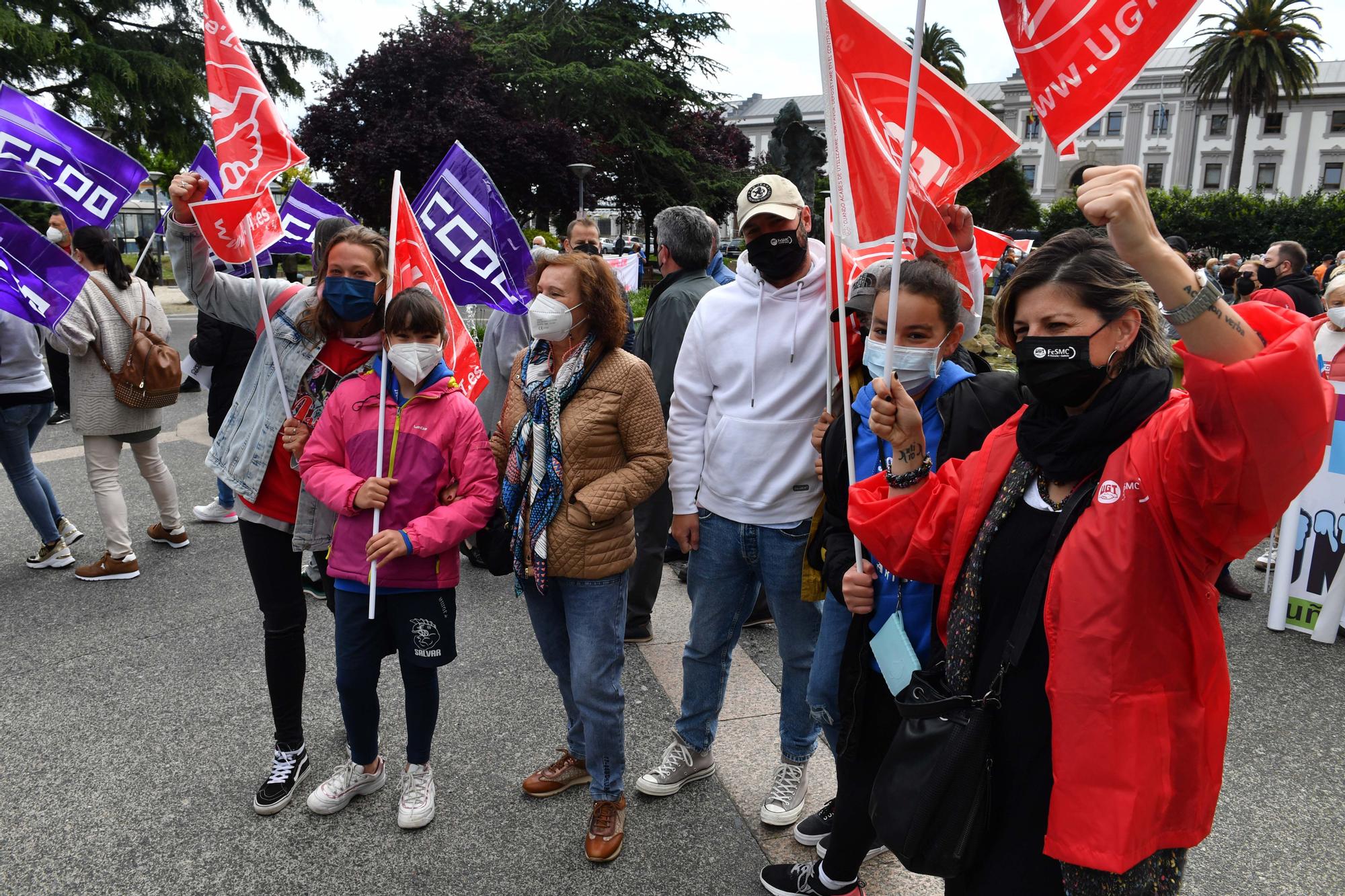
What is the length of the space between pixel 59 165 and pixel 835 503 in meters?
3.73

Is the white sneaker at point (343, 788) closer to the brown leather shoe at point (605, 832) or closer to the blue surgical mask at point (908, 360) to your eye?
the brown leather shoe at point (605, 832)

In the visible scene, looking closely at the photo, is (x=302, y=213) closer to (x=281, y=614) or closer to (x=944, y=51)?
(x=281, y=614)

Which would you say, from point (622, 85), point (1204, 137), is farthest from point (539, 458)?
point (1204, 137)

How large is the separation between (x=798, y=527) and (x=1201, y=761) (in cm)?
147

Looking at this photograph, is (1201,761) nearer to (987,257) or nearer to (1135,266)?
(1135,266)

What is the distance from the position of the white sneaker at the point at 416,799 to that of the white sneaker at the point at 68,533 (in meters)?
4.02

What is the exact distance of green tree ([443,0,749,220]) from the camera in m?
34.0

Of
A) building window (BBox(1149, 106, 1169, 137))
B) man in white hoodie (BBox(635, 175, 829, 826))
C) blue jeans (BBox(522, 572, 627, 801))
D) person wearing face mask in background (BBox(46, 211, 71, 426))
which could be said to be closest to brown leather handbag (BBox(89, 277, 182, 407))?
person wearing face mask in background (BBox(46, 211, 71, 426))

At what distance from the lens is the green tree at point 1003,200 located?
3988 centimetres

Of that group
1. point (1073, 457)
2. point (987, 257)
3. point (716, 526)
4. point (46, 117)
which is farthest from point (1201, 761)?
point (46, 117)

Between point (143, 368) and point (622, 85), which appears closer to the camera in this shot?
point (143, 368)

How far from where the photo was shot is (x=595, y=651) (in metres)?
2.80

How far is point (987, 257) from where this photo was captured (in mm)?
4445

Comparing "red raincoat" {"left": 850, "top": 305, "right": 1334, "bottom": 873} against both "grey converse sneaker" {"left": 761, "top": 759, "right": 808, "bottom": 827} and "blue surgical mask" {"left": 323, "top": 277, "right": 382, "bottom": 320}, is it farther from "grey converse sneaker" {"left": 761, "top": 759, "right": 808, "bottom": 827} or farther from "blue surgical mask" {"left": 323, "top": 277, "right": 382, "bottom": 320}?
"blue surgical mask" {"left": 323, "top": 277, "right": 382, "bottom": 320}
